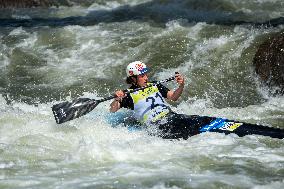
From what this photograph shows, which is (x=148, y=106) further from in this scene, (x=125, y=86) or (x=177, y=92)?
(x=125, y=86)

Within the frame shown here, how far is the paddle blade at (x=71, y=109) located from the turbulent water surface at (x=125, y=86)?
0.22 meters

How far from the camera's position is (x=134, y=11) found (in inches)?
612

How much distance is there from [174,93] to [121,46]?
4784mm

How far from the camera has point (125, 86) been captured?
10.3 meters

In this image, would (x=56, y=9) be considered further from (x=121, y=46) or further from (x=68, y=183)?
(x=68, y=183)

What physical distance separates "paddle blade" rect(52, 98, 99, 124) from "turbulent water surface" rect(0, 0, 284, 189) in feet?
0.74

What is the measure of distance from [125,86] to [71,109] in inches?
116

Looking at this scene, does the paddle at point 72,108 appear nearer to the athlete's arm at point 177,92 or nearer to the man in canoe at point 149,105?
the man in canoe at point 149,105

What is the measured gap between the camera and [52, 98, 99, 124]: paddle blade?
7.31 m

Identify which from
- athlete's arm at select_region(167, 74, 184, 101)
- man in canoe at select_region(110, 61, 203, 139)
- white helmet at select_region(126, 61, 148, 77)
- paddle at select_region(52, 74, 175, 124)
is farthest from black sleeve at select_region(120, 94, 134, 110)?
athlete's arm at select_region(167, 74, 184, 101)

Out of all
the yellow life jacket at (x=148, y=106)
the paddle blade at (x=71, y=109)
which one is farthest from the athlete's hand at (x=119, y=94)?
the paddle blade at (x=71, y=109)

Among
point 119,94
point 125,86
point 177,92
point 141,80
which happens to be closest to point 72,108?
point 119,94

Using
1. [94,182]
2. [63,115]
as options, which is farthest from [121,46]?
[94,182]

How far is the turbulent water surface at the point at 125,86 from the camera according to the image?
580 centimetres
